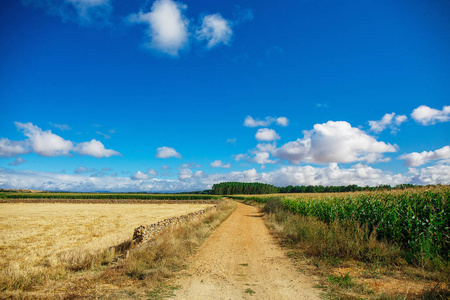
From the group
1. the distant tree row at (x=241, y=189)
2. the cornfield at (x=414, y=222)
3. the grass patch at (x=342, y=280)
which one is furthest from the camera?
the distant tree row at (x=241, y=189)

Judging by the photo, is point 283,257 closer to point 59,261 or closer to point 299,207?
point 59,261

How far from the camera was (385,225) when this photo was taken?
9.29 m

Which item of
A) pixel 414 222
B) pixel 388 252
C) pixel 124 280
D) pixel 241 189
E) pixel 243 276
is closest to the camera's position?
pixel 124 280

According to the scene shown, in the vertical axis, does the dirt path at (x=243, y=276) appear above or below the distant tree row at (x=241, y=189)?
above

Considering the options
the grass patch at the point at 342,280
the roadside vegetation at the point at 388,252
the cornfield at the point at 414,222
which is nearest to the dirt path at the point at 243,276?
the grass patch at the point at 342,280

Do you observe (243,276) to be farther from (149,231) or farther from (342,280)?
(149,231)

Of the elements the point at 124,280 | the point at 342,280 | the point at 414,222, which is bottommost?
the point at 124,280

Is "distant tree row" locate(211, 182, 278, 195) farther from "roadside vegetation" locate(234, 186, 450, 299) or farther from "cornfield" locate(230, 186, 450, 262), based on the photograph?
"roadside vegetation" locate(234, 186, 450, 299)

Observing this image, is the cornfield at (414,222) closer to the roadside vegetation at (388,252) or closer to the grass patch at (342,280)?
the roadside vegetation at (388,252)

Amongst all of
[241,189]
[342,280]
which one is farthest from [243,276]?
[241,189]

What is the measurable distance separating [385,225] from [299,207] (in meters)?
11.9

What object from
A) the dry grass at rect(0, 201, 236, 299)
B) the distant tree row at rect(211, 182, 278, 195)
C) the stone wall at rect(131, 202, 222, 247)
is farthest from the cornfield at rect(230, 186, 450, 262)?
the distant tree row at rect(211, 182, 278, 195)

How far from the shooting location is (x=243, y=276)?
7.38 m

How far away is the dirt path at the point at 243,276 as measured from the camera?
592cm
